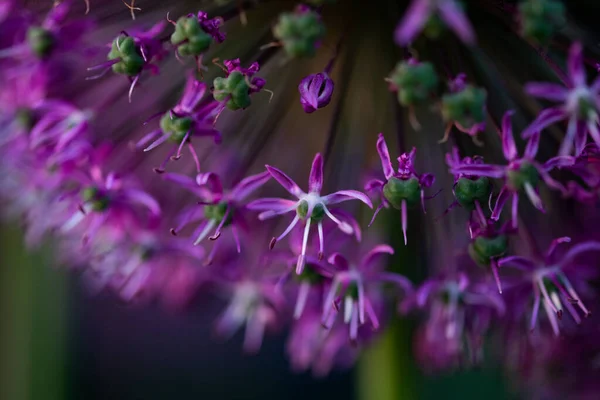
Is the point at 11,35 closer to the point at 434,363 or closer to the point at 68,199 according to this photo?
the point at 68,199

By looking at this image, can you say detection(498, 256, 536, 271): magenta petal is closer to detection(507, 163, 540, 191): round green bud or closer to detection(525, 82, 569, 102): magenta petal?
detection(507, 163, 540, 191): round green bud

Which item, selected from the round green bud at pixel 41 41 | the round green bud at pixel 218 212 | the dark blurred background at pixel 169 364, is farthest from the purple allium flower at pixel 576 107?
the dark blurred background at pixel 169 364

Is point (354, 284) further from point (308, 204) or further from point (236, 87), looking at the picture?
point (236, 87)

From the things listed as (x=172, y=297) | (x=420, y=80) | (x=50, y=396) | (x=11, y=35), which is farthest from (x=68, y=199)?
(x=50, y=396)

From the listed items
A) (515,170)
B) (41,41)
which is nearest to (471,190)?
(515,170)

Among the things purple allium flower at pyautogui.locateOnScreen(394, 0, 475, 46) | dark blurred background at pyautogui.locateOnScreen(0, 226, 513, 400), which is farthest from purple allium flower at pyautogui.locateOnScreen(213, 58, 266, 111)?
dark blurred background at pyautogui.locateOnScreen(0, 226, 513, 400)
